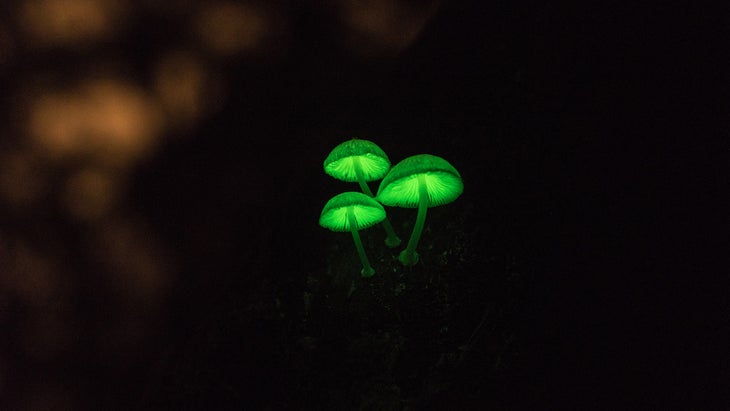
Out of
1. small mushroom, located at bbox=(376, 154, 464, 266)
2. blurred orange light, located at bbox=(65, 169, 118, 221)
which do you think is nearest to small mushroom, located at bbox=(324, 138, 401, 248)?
small mushroom, located at bbox=(376, 154, 464, 266)

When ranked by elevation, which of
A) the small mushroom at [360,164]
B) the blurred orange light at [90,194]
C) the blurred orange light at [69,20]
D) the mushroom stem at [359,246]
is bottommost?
the mushroom stem at [359,246]

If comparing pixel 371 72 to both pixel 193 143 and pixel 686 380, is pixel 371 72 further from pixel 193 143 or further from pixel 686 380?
pixel 686 380

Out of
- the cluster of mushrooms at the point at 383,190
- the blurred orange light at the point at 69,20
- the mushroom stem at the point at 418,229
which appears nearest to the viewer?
the blurred orange light at the point at 69,20

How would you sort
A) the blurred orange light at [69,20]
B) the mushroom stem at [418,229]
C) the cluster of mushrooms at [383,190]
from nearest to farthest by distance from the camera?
the blurred orange light at [69,20] → the cluster of mushrooms at [383,190] → the mushroom stem at [418,229]

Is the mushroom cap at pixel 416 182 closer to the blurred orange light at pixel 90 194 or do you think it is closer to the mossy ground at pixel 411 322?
the mossy ground at pixel 411 322

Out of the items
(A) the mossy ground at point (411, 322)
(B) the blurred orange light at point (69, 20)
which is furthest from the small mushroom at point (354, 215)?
(B) the blurred orange light at point (69, 20)
